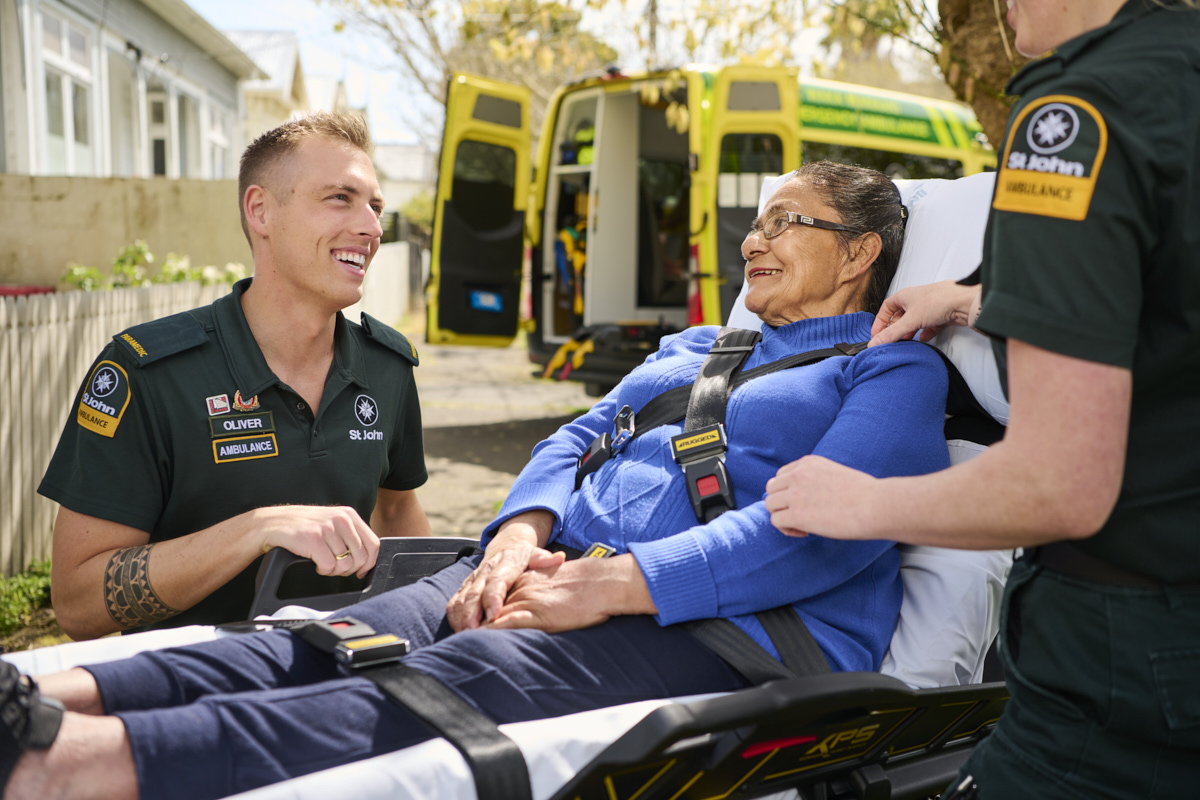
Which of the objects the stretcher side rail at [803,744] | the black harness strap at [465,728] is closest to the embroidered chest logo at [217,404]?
the black harness strap at [465,728]

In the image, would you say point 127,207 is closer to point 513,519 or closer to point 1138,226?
point 513,519

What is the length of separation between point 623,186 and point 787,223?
7117 millimetres

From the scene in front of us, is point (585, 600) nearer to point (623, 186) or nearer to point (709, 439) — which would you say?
point (709, 439)

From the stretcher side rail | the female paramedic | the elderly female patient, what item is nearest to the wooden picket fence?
the elderly female patient

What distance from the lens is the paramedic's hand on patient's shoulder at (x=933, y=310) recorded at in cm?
232

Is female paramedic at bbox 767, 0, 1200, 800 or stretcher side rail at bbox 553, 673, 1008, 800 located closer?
female paramedic at bbox 767, 0, 1200, 800

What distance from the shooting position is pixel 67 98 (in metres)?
12.2

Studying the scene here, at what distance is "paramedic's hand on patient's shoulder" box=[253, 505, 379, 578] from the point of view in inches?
85.5

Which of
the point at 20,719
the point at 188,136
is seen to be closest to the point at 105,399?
the point at 20,719

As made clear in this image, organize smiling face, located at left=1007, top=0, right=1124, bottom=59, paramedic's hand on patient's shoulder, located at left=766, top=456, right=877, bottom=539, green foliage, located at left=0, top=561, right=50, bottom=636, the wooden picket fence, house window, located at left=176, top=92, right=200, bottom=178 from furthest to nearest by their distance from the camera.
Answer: house window, located at left=176, top=92, right=200, bottom=178 → the wooden picket fence → green foliage, located at left=0, top=561, right=50, bottom=636 → paramedic's hand on patient's shoulder, located at left=766, top=456, right=877, bottom=539 → smiling face, located at left=1007, top=0, right=1124, bottom=59

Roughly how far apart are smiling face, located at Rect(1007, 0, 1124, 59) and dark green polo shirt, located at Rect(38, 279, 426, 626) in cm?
193

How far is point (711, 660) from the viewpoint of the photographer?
1.88 meters

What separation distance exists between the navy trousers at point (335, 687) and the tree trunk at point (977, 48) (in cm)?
311

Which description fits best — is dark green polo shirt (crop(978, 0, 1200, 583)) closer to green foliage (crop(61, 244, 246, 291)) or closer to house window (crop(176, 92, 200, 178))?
green foliage (crop(61, 244, 246, 291))
